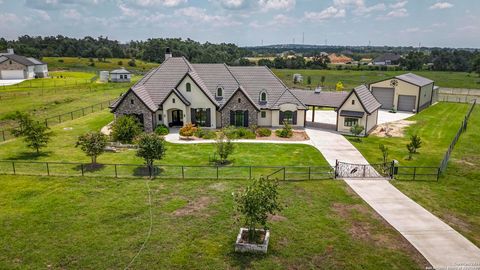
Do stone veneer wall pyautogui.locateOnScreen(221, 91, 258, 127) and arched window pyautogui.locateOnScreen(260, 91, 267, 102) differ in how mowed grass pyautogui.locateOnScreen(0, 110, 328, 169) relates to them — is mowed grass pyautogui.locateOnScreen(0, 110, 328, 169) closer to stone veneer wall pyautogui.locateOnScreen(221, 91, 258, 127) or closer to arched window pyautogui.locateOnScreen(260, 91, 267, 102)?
stone veneer wall pyautogui.locateOnScreen(221, 91, 258, 127)

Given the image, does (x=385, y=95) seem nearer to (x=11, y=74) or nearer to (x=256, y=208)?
(x=256, y=208)

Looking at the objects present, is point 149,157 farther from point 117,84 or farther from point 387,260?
point 117,84

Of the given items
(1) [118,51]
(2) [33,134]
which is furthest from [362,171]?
(1) [118,51]

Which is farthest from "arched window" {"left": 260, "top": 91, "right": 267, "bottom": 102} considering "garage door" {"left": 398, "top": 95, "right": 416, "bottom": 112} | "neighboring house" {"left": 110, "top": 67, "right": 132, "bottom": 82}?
"neighboring house" {"left": 110, "top": 67, "right": 132, "bottom": 82}

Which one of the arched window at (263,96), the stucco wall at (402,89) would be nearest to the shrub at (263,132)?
the arched window at (263,96)

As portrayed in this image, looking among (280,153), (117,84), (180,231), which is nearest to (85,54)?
(117,84)

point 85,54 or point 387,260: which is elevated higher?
point 85,54
